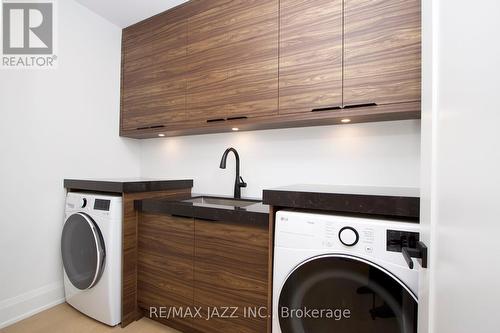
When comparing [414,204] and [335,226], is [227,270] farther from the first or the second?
[414,204]

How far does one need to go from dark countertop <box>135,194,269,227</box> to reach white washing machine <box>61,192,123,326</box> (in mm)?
207

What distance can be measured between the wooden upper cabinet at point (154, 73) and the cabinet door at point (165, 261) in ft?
2.76

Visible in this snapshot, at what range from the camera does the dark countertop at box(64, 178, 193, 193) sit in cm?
157

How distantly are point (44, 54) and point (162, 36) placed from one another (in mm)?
888

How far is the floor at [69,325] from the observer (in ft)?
5.02

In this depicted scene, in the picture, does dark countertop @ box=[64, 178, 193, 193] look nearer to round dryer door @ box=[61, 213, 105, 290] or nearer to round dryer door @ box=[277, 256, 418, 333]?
round dryer door @ box=[61, 213, 105, 290]

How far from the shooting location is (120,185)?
1547 mm

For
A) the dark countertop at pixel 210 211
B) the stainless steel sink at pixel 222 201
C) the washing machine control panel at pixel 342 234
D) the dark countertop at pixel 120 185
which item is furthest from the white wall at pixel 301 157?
the washing machine control panel at pixel 342 234

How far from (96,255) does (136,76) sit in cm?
153

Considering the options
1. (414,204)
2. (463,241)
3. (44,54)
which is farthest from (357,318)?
(44,54)

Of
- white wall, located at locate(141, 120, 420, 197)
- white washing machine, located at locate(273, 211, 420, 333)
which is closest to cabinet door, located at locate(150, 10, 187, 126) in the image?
white wall, located at locate(141, 120, 420, 197)

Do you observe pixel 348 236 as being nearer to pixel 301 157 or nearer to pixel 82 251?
pixel 301 157

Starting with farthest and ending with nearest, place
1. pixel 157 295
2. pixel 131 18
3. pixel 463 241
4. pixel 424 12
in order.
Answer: pixel 131 18 → pixel 157 295 → pixel 424 12 → pixel 463 241

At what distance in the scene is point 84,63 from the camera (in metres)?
2.01
